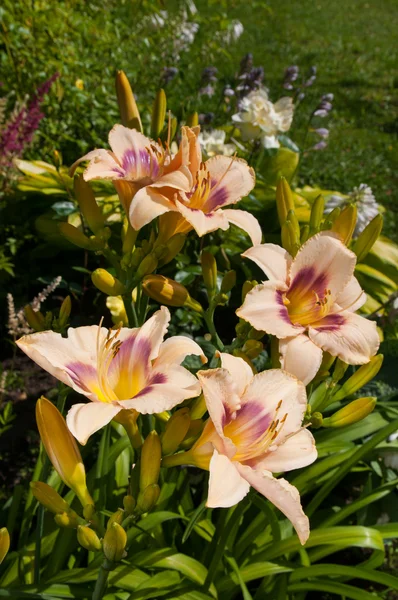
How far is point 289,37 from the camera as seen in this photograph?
7.42 meters

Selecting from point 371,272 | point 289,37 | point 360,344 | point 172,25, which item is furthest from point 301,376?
point 289,37

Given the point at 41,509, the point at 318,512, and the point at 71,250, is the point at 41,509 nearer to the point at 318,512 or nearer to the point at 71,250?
the point at 318,512

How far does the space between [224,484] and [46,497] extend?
30 centimetres

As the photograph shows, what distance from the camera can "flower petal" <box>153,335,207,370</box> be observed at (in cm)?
99

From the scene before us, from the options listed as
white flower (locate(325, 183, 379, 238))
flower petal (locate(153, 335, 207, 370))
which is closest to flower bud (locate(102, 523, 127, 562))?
flower petal (locate(153, 335, 207, 370))

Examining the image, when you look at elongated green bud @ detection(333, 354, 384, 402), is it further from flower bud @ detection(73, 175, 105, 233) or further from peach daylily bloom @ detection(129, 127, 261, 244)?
flower bud @ detection(73, 175, 105, 233)

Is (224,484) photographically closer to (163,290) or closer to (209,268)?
(163,290)

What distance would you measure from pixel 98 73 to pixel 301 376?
2672 millimetres

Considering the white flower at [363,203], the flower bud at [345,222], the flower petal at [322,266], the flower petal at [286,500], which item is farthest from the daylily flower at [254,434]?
the white flower at [363,203]

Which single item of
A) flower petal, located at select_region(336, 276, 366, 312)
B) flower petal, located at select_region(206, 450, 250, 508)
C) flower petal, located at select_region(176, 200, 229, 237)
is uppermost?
flower petal, located at select_region(176, 200, 229, 237)

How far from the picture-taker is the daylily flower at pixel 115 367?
2.89 ft

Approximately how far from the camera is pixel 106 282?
111 centimetres

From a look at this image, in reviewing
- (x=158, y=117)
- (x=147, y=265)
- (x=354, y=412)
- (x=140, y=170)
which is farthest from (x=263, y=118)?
(x=354, y=412)

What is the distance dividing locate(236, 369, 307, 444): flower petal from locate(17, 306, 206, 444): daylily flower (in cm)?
10
